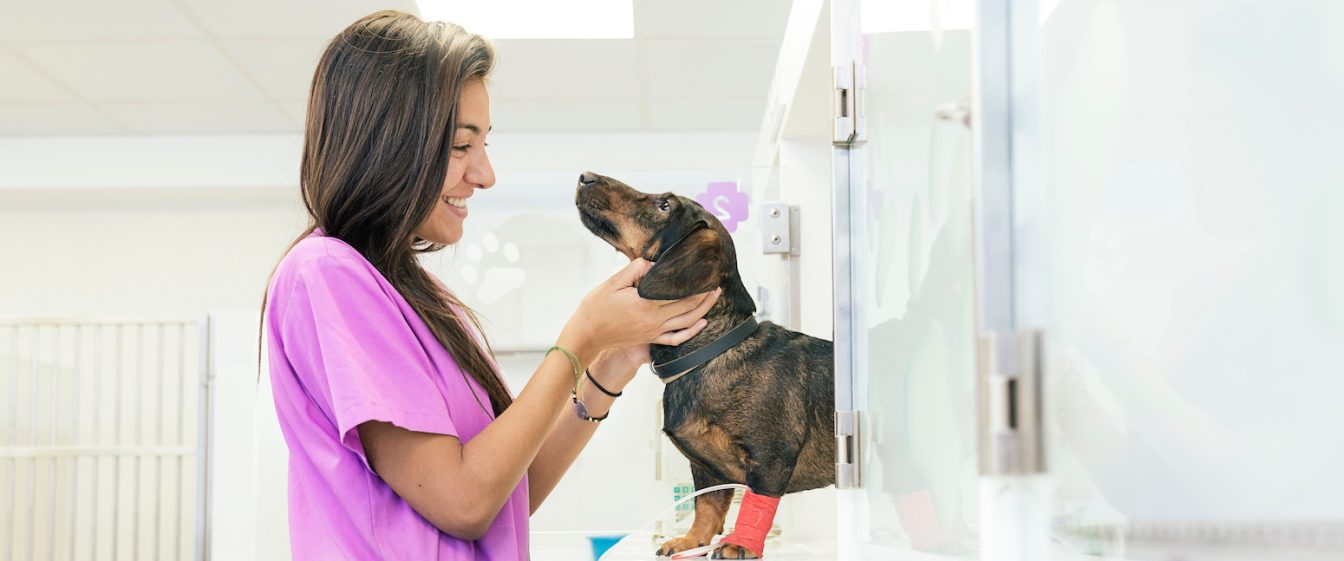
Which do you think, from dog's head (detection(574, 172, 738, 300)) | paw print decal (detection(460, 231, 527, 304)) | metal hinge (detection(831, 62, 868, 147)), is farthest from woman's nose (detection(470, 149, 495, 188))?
paw print decal (detection(460, 231, 527, 304))

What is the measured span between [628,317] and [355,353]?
0.28 meters

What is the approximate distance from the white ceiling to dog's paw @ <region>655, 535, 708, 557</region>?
1866 millimetres

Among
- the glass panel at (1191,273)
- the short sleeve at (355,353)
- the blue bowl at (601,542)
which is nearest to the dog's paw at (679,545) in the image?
the short sleeve at (355,353)

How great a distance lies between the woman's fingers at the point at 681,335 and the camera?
1110mm

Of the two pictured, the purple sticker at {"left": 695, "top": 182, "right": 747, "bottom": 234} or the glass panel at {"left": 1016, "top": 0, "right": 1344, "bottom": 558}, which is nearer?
the glass panel at {"left": 1016, "top": 0, "right": 1344, "bottom": 558}

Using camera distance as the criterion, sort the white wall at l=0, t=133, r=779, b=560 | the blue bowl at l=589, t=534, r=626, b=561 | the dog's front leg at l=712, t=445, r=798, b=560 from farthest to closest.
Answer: the white wall at l=0, t=133, r=779, b=560, the blue bowl at l=589, t=534, r=626, b=561, the dog's front leg at l=712, t=445, r=798, b=560

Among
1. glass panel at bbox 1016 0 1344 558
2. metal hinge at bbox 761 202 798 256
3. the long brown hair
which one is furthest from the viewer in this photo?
metal hinge at bbox 761 202 798 256

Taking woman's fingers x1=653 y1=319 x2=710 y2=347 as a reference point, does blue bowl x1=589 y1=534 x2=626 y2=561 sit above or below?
below

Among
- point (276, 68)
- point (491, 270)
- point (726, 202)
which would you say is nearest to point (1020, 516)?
point (726, 202)

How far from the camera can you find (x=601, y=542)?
1810 mm

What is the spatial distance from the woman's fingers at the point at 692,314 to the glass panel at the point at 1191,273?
60cm

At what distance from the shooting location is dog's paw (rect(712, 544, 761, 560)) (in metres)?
1.12

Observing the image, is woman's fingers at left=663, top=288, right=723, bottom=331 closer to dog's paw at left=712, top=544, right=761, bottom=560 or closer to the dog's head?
the dog's head

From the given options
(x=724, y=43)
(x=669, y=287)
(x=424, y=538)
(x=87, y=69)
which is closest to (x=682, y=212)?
(x=669, y=287)
